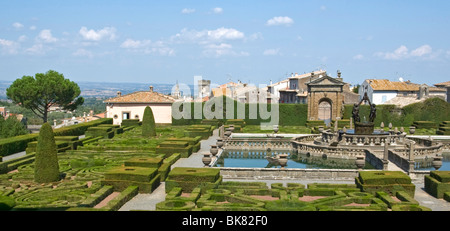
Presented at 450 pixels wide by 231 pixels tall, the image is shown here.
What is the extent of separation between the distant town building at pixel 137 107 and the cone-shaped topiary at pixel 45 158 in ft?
111

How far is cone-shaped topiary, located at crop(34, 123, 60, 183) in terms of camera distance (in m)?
18.4

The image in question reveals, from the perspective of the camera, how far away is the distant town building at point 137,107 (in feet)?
173

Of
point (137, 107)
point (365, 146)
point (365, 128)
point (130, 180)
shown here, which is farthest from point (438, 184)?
point (137, 107)

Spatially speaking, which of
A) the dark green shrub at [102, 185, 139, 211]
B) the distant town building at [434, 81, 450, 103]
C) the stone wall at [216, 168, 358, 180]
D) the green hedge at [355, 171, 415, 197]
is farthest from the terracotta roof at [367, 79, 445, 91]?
the dark green shrub at [102, 185, 139, 211]

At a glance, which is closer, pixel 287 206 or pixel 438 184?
pixel 287 206

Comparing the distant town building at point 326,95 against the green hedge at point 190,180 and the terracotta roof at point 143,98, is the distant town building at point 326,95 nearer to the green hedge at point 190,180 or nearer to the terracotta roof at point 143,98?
the terracotta roof at point 143,98

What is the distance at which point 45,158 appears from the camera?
60.8ft

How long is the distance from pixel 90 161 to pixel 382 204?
15.3 meters

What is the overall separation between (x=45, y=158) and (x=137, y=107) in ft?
114

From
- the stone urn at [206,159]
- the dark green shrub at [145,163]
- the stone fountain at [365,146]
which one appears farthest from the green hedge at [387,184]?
the dark green shrub at [145,163]

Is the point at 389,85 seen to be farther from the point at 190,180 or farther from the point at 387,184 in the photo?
the point at 190,180

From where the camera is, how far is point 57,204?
15.1m
